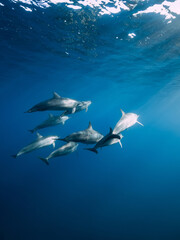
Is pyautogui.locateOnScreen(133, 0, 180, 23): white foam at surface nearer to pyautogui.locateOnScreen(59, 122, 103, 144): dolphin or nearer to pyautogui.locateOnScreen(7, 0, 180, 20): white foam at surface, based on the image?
pyautogui.locateOnScreen(7, 0, 180, 20): white foam at surface

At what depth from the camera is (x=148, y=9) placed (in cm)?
982

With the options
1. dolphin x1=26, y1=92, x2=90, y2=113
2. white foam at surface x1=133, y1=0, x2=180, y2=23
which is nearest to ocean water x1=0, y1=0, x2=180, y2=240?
white foam at surface x1=133, y1=0, x2=180, y2=23

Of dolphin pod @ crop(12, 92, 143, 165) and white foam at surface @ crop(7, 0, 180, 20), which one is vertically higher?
white foam at surface @ crop(7, 0, 180, 20)

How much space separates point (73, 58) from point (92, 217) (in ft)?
58.2

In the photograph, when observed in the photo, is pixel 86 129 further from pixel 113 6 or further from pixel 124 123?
pixel 113 6

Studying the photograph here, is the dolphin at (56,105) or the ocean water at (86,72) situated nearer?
the dolphin at (56,105)

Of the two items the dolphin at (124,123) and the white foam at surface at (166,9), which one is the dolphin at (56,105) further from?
the white foam at surface at (166,9)

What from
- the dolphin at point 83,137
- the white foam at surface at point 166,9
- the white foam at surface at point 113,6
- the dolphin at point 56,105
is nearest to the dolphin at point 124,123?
the dolphin at point 83,137

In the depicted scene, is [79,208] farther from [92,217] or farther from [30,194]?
[30,194]

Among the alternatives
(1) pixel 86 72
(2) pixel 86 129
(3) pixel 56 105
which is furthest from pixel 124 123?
(1) pixel 86 72

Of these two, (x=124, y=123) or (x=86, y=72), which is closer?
(x=124, y=123)

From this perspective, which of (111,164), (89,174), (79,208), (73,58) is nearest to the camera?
(79,208)

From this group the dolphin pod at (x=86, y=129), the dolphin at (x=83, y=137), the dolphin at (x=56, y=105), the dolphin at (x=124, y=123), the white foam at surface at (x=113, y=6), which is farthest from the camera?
the white foam at surface at (x=113, y=6)

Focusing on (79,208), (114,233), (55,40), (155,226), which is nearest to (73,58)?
(55,40)
